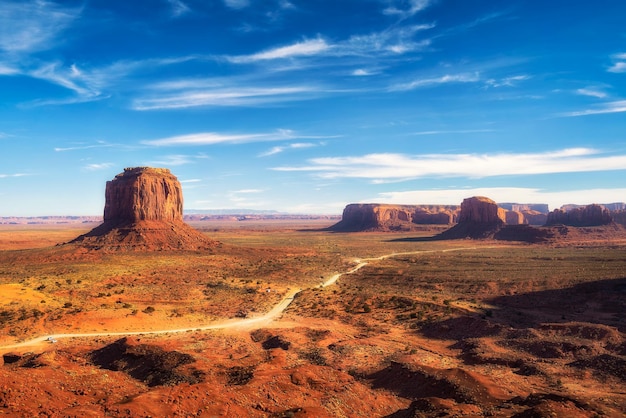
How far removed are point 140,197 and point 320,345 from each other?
243ft

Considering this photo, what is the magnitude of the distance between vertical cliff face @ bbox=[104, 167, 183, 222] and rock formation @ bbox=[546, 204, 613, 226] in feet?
464

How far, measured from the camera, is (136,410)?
13773 millimetres

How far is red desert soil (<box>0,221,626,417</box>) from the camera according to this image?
15.9 metres

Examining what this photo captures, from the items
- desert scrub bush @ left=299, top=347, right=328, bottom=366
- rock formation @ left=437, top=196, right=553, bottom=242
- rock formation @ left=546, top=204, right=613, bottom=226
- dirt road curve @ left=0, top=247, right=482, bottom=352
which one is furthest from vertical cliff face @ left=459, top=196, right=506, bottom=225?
desert scrub bush @ left=299, top=347, right=328, bottom=366

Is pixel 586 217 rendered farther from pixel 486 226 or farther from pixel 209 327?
pixel 209 327

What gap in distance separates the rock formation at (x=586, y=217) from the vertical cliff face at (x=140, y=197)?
141311 mm

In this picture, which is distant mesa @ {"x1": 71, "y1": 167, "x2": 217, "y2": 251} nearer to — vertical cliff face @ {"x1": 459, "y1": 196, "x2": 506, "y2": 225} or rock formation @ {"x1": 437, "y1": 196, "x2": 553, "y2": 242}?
rock formation @ {"x1": 437, "y1": 196, "x2": 553, "y2": 242}

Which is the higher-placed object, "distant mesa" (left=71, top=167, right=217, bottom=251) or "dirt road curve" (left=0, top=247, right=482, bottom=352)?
"distant mesa" (left=71, top=167, right=217, bottom=251)

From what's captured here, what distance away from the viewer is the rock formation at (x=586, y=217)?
14025cm

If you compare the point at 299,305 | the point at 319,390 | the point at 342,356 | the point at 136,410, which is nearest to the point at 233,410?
the point at 136,410

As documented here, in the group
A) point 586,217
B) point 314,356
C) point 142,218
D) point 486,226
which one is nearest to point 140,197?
point 142,218

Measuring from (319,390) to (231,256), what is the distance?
63.4 meters

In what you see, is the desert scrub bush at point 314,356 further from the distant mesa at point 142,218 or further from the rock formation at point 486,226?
the rock formation at point 486,226

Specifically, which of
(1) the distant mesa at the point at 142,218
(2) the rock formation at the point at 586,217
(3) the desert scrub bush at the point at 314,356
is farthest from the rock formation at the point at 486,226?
(3) the desert scrub bush at the point at 314,356
